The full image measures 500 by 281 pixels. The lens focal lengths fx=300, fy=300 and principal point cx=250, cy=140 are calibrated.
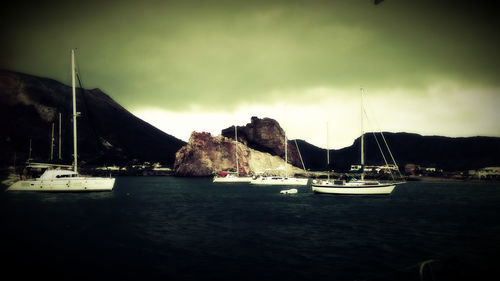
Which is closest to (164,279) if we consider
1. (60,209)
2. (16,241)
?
(16,241)

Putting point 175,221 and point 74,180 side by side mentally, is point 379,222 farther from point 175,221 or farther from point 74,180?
point 74,180

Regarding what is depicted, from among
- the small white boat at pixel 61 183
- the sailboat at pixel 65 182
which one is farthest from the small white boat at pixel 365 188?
the small white boat at pixel 61 183

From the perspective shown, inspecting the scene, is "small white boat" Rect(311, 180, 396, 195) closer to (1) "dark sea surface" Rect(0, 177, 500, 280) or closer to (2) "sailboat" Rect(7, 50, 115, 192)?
(1) "dark sea surface" Rect(0, 177, 500, 280)

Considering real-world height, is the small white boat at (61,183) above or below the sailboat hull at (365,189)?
above

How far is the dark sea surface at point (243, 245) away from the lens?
1423 centimetres

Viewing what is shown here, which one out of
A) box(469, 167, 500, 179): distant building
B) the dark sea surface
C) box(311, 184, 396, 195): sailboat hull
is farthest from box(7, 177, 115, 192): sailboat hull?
box(469, 167, 500, 179): distant building

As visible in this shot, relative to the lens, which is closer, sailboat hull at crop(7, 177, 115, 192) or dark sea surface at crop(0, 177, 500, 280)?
dark sea surface at crop(0, 177, 500, 280)

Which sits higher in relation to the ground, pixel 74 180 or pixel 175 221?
pixel 74 180

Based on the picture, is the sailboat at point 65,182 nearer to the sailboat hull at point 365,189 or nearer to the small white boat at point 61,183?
the small white boat at point 61,183

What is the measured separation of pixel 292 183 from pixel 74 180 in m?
60.9

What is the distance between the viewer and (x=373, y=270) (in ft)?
48.3

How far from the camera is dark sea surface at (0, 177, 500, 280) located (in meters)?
14.2

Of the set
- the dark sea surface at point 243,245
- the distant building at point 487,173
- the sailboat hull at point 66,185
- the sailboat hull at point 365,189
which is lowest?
the distant building at point 487,173

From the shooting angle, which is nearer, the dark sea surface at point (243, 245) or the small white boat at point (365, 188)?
the dark sea surface at point (243, 245)
